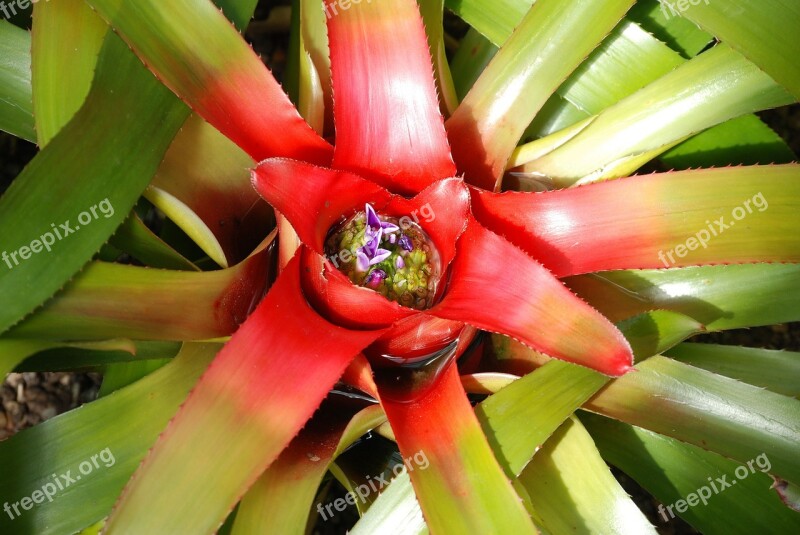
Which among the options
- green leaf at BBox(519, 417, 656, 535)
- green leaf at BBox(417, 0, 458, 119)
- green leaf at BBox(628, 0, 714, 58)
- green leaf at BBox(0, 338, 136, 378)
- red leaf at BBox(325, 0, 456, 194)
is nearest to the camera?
green leaf at BBox(0, 338, 136, 378)

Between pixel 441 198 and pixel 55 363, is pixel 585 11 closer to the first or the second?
pixel 441 198

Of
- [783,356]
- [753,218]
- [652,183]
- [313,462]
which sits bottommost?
[783,356]

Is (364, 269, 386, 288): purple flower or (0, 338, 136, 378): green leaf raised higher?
(0, 338, 136, 378): green leaf

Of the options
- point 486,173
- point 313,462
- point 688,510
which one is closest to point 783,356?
point 688,510

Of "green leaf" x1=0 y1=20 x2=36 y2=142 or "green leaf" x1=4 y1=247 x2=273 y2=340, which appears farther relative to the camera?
"green leaf" x1=0 y1=20 x2=36 y2=142

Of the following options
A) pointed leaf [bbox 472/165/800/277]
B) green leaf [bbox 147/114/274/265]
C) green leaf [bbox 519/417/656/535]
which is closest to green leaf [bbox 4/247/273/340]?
green leaf [bbox 147/114/274/265]

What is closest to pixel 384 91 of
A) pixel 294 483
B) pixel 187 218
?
pixel 187 218

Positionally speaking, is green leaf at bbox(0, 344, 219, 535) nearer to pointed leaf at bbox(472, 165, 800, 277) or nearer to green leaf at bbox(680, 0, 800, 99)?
pointed leaf at bbox(472, 165, 800, 277)

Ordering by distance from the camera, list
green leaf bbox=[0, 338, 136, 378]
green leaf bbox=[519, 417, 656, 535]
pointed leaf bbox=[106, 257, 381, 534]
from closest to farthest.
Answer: pointed leaf bbox=[106, 257, 381, 534] → green leaf bbox=[0, 338, 136, 378] → green leaf bbox=[519, 417, 656, 535]

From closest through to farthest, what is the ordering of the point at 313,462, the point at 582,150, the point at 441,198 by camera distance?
the point at 441,198 < the point at 313,462 < the point at 582,150
